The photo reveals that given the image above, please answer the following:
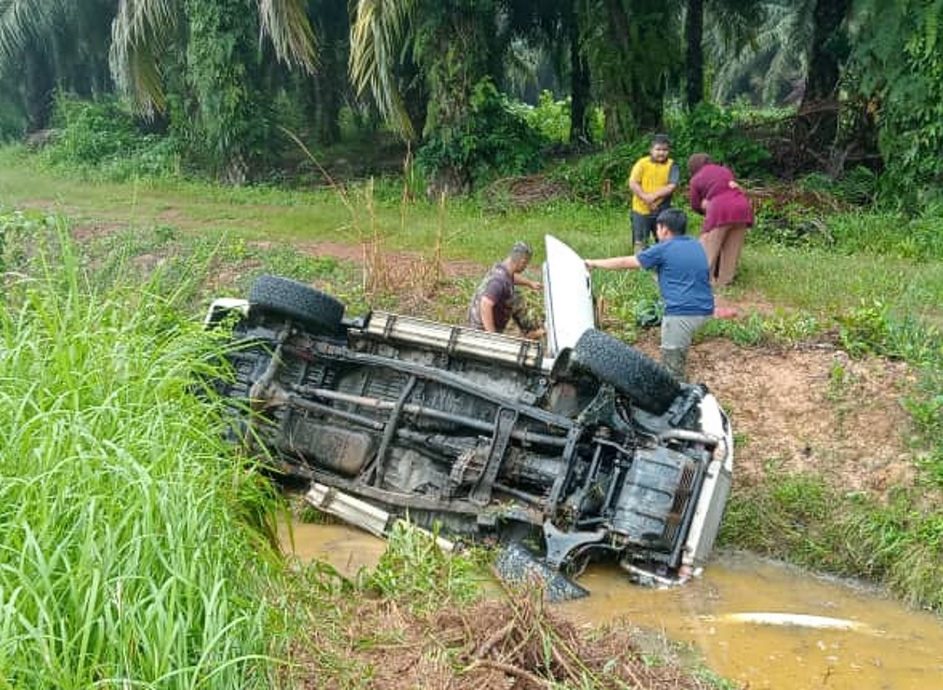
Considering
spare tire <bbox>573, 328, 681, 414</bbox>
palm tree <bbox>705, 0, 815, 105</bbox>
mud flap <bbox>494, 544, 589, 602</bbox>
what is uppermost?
palm tree <bbox>705, 0, 815, 105</bbox>

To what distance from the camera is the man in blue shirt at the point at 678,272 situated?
7.85 metres

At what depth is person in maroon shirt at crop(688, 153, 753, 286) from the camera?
1058cm

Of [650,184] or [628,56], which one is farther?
[628,56]

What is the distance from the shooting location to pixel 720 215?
10.6 meters

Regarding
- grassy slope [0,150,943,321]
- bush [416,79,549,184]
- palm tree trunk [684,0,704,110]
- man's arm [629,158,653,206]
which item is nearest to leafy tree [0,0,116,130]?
grassy slope [0,150,943,321]

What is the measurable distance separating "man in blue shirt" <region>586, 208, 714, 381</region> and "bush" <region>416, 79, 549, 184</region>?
890 centimetres

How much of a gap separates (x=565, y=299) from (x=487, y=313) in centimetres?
104

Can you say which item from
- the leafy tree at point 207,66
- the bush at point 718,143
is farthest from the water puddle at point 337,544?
the bush at point 718,143

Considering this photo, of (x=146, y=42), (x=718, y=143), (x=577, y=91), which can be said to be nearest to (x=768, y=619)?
(x=718, y=143)

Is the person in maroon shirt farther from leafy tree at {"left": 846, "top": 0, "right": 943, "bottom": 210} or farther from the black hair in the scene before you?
leafy tree at {"left": 846, "top": 0, "right": 943, "bottom": 210}

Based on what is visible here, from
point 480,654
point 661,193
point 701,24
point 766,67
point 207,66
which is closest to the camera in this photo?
point 480,654

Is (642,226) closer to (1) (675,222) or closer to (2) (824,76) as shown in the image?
(1) (675,222)

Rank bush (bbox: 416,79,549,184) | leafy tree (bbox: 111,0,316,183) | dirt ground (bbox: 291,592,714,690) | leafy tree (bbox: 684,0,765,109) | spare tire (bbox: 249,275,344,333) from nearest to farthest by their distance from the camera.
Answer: dirt ground (bbox: 291,592,714,690) → spare tire (bbox: 249,275,344,333) → bush (bbox: 416,79,549,184) → leafy tree (bbox: 111,0,316,183) → leafy tree (bbox: 684,0,765,109)

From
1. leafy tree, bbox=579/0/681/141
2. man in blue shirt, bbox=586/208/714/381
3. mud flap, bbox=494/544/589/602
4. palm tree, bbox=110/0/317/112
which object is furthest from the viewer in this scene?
palm tree, bbox=110/0/317/112
